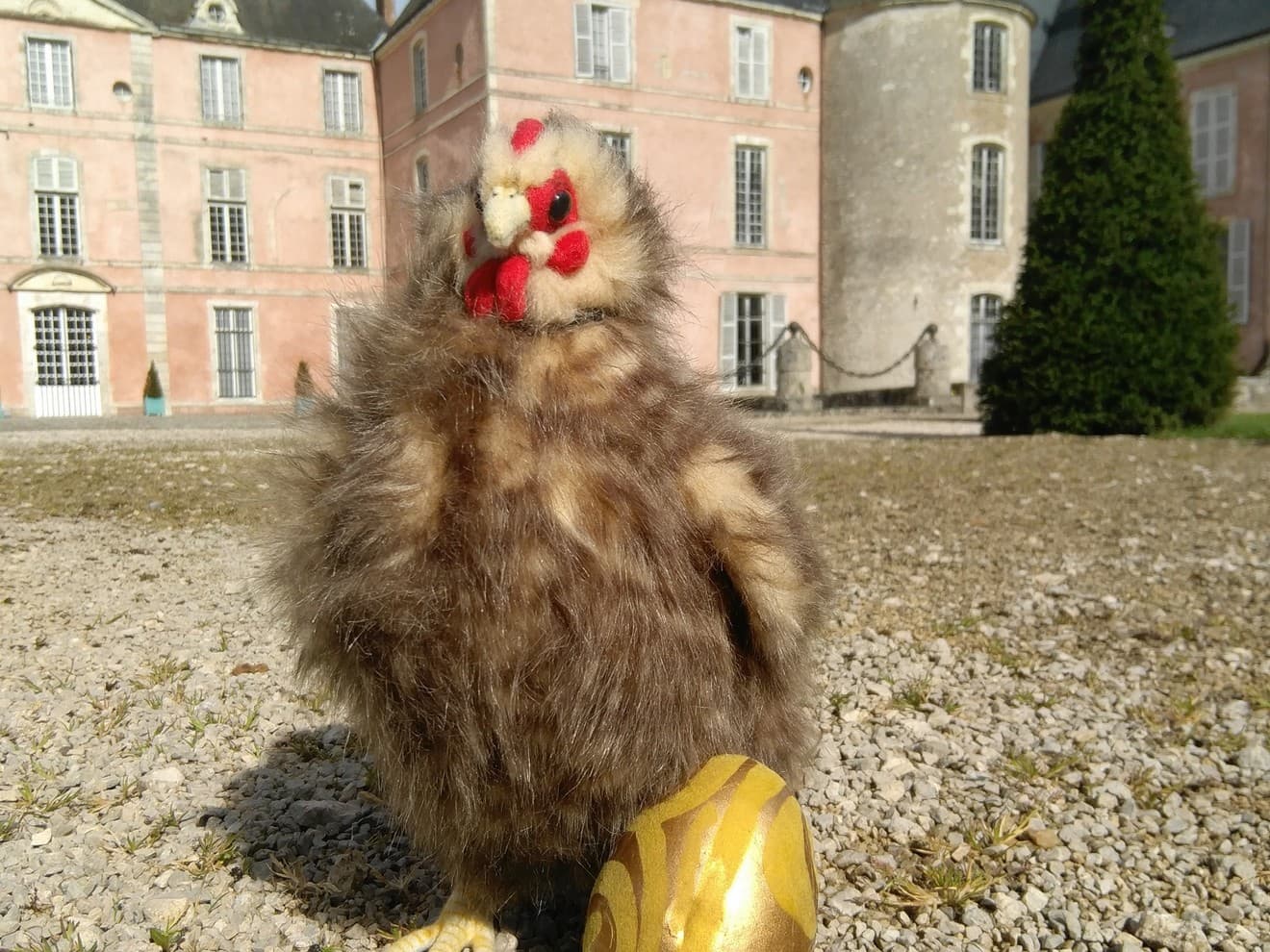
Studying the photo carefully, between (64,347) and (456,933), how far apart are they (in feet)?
85.0

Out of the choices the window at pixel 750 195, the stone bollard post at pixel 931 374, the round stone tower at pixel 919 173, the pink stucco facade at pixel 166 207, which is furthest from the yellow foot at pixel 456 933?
the window at pixel 750 195

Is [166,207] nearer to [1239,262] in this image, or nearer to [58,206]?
[58,206]

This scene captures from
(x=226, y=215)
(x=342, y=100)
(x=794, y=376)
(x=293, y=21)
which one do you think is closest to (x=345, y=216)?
(x=226, y=215)

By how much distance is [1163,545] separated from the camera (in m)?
5.80

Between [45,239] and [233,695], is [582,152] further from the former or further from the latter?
[45,239]

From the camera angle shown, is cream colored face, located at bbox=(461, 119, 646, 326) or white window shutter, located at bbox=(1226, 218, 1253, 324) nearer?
cream colored face, located at bbox=(461, 119, 646, 326)

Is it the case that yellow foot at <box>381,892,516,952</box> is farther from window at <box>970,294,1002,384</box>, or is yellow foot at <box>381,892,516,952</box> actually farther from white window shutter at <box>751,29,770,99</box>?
white window shutter at <box>751,29,770,99</box>

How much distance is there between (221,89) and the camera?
2525 centimetres

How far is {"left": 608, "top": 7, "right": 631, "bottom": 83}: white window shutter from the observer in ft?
72.2

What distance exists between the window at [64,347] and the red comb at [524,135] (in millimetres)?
25724

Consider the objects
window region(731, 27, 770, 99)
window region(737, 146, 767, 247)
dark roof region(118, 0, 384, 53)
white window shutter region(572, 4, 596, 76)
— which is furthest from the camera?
dark roof region(118, 0, 384, 53)

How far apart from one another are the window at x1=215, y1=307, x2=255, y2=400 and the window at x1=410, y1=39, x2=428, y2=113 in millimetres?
6700

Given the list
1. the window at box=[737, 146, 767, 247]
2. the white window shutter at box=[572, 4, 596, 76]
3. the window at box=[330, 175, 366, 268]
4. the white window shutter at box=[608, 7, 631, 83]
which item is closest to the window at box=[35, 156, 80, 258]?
the window at box=[330, 175, 366, 268]

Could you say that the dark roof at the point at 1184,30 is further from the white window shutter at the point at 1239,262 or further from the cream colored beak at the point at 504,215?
the cream colored beak at the point at 504,215
